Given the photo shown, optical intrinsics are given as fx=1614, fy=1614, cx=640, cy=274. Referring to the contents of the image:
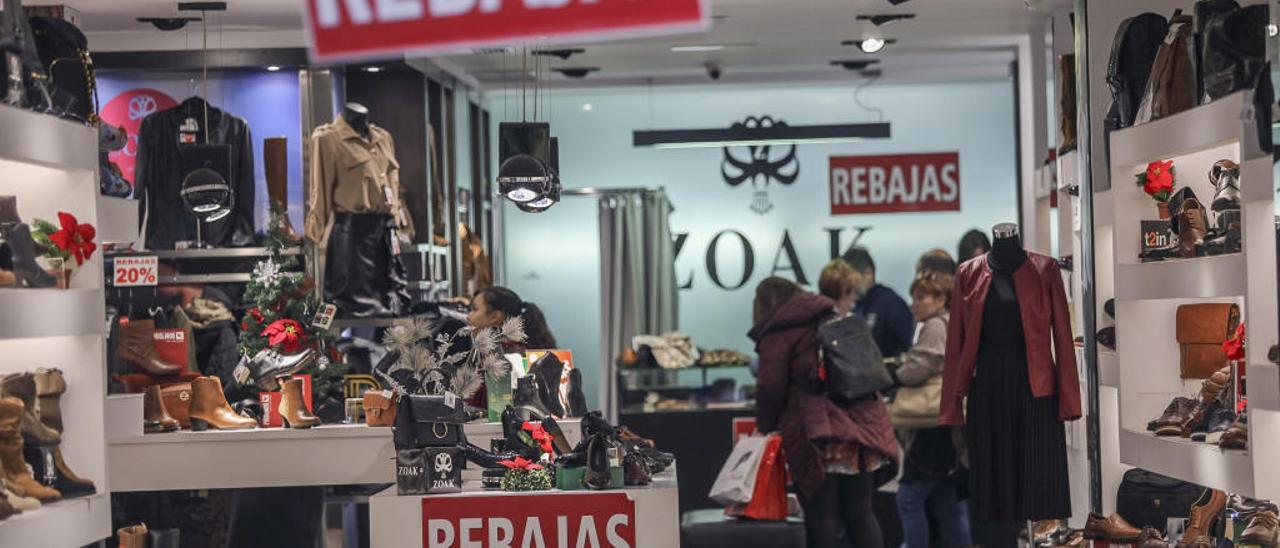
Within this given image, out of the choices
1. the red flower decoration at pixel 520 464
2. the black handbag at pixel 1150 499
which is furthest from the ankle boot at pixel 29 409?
the black handbag at pixel 1150 499

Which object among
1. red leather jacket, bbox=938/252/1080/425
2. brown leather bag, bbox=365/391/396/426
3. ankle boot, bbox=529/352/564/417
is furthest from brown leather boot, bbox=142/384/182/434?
red leather jacket, bbox=938/252/1080/425

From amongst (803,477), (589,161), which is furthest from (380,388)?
(589,161)

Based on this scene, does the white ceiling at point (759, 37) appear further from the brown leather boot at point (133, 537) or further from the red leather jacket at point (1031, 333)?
the brown leather boot at point (133, 537)

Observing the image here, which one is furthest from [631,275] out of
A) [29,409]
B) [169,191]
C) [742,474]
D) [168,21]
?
[29,409]

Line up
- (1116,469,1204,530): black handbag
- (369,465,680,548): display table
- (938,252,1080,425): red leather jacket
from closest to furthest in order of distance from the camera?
1. (369,465,680,548): display table
2. (1116,469,1204,530): black handbag
3. (938,252,1080,425): red leather jacket

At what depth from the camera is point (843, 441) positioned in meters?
7.34

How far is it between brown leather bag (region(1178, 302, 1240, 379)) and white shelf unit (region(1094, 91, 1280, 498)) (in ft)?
0.20

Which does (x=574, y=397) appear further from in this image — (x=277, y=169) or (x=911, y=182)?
(x=911, y=182)

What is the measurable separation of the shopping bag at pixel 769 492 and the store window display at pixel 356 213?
92.8 inches

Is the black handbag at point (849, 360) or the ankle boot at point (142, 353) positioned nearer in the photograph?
the ankle boot at point (142, 353)

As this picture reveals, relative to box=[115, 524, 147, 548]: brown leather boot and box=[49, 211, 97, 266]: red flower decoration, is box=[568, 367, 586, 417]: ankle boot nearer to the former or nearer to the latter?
box=[115, 524, 147, 548]: brown leather boot

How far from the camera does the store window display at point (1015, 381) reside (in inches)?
263

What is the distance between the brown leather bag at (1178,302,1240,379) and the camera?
5.82m

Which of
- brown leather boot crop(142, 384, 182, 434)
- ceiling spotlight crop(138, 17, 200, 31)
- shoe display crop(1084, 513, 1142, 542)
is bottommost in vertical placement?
shoe display crop(1084, 513, 1142, 542)
